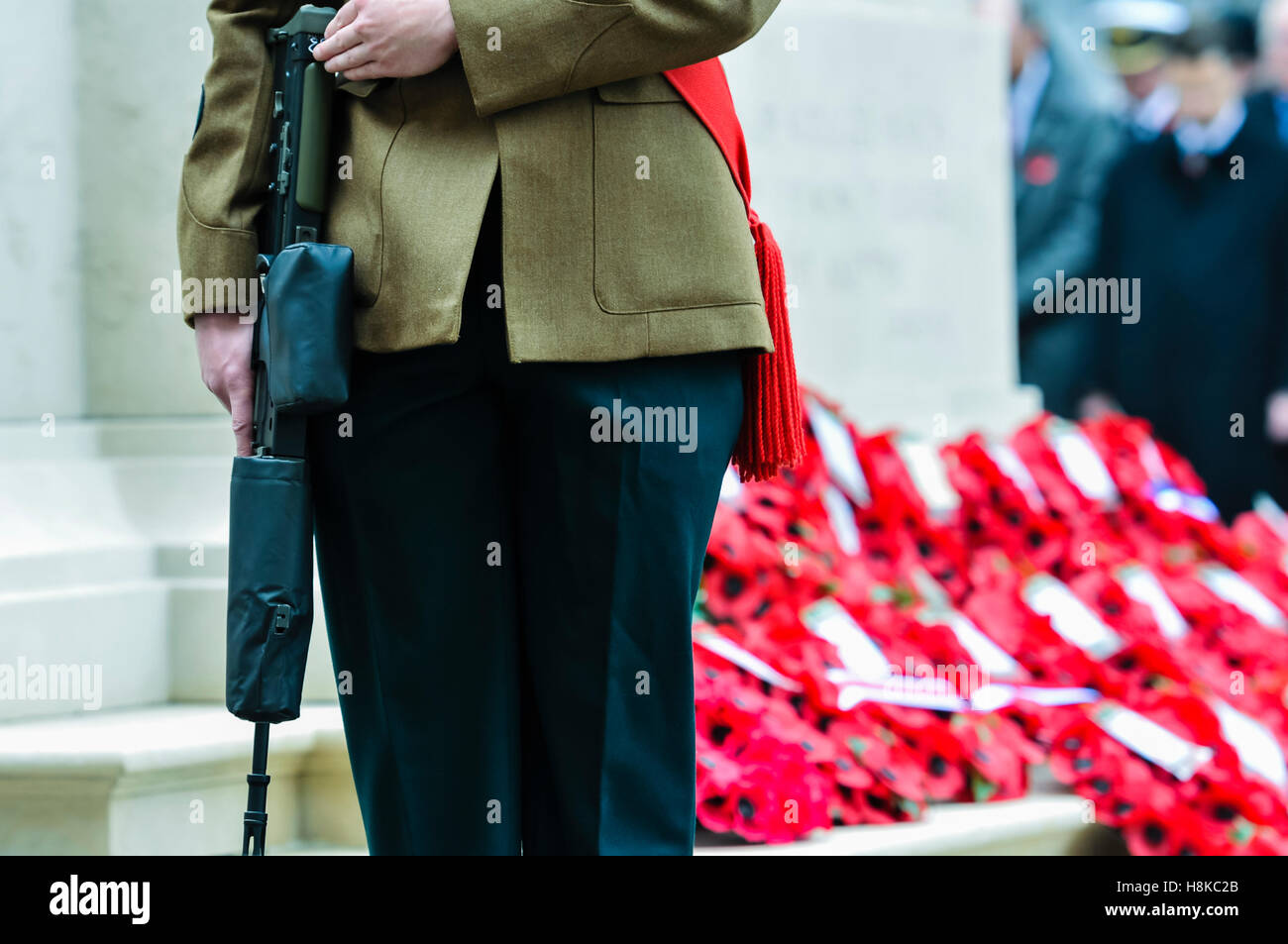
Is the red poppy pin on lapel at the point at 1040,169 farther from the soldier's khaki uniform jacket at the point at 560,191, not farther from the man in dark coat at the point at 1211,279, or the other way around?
the soldier's khaki uniform jacket at the point at 560,191

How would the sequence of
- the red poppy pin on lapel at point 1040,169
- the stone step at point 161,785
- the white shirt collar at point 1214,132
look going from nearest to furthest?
the stone step at point 161,785 < the white shirt collar at point 1214,132 < the red poppy pin on lapel at point 1040,169

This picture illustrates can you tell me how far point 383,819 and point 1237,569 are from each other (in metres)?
2.97

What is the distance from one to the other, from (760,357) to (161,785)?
3.98 ft

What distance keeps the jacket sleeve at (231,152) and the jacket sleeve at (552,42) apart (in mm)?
258

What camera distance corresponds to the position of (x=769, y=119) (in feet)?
12.1

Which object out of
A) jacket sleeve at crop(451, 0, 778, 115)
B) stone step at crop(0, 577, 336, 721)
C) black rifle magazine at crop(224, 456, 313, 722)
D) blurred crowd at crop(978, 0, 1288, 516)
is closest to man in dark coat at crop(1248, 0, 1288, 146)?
blurred crowd at crop(978, 0, 1288, 516)

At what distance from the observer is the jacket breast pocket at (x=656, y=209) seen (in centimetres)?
139

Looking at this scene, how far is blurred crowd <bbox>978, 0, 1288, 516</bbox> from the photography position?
17.6ft

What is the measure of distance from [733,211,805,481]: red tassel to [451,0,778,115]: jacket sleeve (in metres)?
0.27
